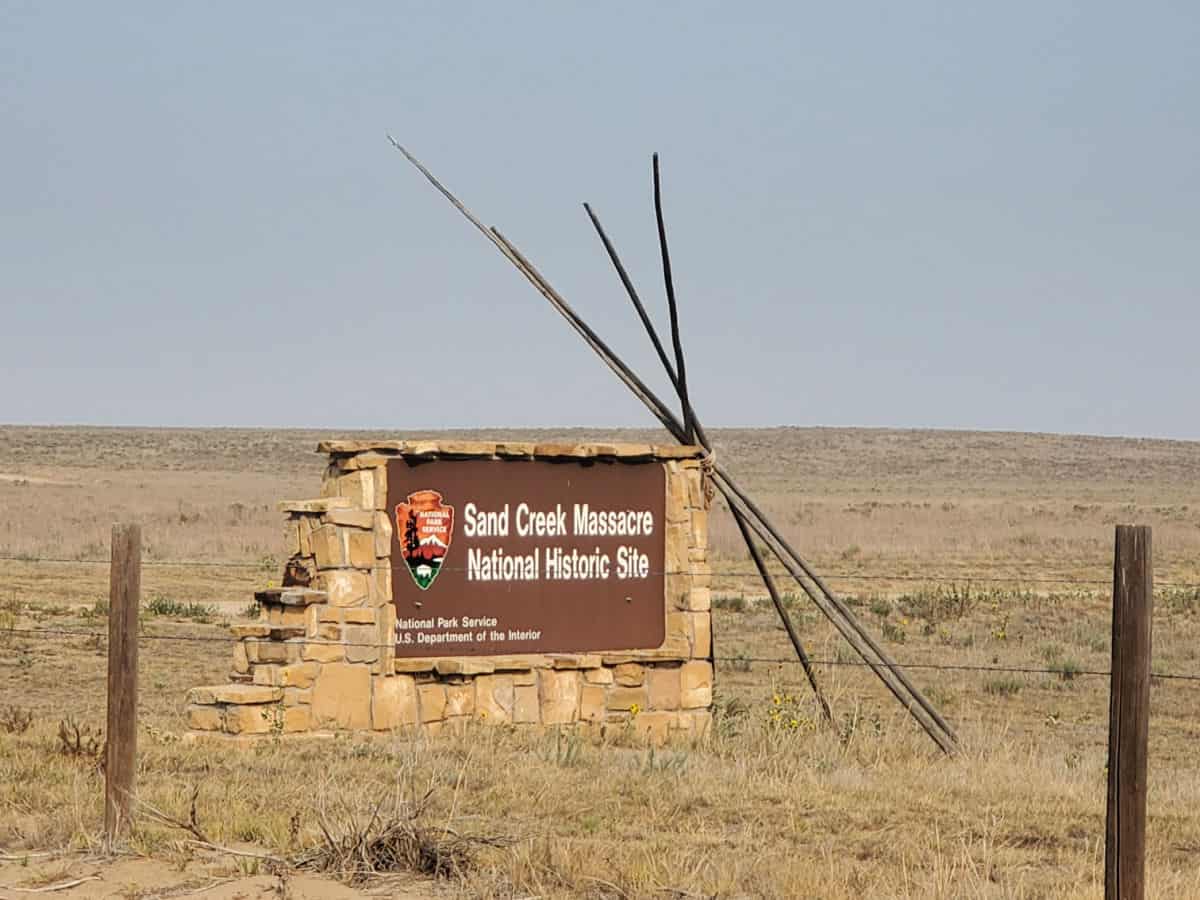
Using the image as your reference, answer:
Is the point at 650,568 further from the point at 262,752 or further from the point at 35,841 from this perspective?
the point at 35,841

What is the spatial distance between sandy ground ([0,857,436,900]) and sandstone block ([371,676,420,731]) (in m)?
4.40

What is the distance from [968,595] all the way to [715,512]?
1115 inches

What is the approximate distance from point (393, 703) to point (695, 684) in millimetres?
2552

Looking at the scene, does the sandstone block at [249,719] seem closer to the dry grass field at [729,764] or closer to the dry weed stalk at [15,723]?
the dry grass field at [729,764]

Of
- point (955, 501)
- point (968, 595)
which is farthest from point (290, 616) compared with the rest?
point (955, 501)

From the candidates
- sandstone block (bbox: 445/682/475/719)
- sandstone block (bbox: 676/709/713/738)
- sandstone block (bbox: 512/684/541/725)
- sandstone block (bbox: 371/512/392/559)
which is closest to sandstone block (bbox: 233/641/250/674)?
sandstone block (bbox: 371/512/392/559)

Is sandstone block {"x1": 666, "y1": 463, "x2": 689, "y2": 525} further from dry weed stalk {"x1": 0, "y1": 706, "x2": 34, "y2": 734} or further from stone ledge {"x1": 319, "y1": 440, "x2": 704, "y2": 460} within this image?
dry weed stalk {"x1": 0, "y1": 706, "x2": 34, "y2": 734}

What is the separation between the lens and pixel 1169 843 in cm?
988

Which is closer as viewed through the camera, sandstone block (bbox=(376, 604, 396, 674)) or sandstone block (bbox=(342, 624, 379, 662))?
sandstone block (bbox=(342, 624, 379, 662))

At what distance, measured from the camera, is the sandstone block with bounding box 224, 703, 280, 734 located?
12.7 m

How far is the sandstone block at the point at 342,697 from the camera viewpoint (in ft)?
42.7

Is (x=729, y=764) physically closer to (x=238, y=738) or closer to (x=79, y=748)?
(x=238, y=738)

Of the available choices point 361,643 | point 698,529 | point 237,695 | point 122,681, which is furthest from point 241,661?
point 122,681

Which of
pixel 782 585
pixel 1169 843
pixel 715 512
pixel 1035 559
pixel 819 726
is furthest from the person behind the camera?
pixel 715 512
